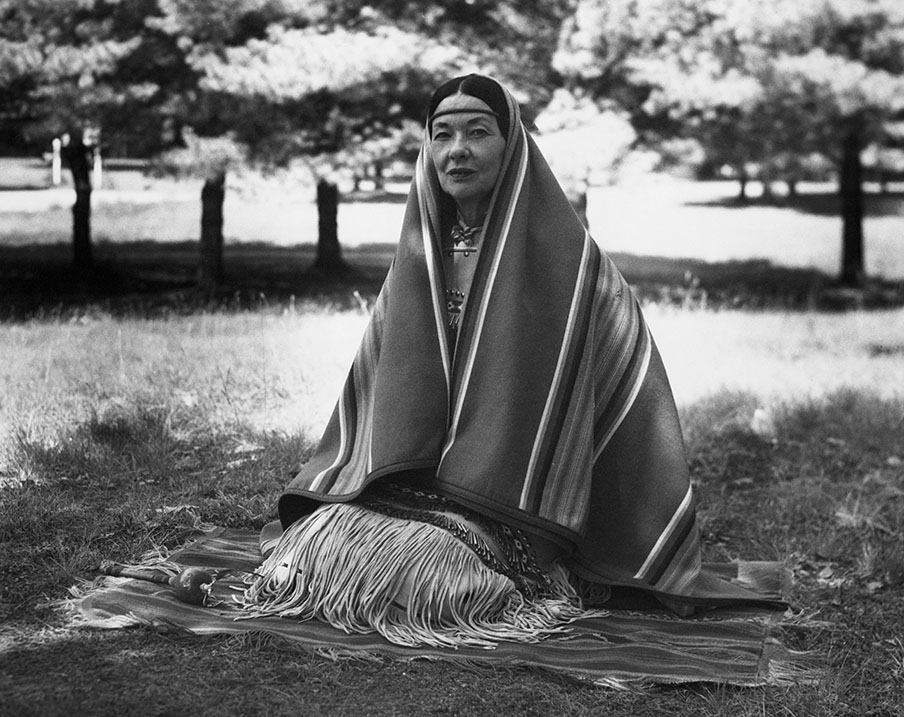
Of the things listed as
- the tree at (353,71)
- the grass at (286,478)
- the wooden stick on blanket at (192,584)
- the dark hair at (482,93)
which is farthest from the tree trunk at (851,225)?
the wooden stick on blanket at (192,584)

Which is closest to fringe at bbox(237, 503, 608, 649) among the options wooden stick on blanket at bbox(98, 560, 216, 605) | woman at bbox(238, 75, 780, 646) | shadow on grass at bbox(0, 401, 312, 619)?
woman at bbox(238, 75, 780, 646)

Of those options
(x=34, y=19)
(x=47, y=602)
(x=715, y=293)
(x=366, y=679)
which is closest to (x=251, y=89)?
(x=34, y=19)

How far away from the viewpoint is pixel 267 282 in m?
7.40

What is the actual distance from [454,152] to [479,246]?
0.32 meters

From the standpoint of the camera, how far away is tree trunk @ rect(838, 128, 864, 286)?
7.95 meters

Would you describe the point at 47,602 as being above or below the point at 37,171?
below

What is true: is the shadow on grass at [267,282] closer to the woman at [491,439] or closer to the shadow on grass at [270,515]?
the shadow on grass at [270,515]

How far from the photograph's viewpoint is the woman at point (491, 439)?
11.8 feet

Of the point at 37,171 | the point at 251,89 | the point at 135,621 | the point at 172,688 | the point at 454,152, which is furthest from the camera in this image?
the point at 251,89

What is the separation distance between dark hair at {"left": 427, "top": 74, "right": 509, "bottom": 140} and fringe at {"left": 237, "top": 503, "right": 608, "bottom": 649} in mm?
1377

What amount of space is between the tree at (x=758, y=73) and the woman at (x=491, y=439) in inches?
165

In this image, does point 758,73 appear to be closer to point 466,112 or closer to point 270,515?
point 466,112

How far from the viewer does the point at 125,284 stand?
7.04 metres

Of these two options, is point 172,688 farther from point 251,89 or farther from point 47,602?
point 251,89
